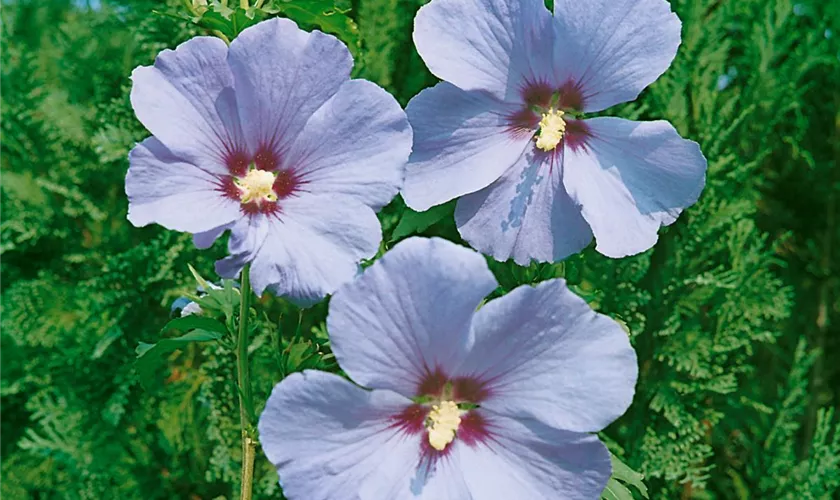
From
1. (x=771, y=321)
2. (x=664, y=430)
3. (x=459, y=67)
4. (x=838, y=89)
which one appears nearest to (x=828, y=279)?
(x=771, y=321)

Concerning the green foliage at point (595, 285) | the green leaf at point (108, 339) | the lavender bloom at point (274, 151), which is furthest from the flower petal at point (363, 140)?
the green leaf at point (108, 339)

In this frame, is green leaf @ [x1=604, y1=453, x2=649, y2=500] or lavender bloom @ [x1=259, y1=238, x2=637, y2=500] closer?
lavender bloom @ [x1=259, y1=238, x2=637, y2=500]

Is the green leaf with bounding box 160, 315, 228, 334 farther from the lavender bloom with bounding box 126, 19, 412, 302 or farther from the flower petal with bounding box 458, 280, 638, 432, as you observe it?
the flower petal with bounding box 458, 280, 638, 432

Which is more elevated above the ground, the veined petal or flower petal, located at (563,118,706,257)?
flower petal, located at (563,118,706,257)

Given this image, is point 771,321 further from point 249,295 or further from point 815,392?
point 249,295

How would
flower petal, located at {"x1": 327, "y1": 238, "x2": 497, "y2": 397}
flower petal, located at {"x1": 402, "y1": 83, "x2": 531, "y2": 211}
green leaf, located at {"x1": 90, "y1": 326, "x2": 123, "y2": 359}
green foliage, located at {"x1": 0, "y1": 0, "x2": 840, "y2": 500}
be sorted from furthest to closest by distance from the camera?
green leaf, located at {"x1": 90, "y1": 326, "x2": 123, "y2": 359} < green foliage, located at {"x1": 0, "y1": 0, "x2": 840, "y2": 500} < flower petal, located at {"x1": 402, "y1": 83, "x2": 531, "y2": 211} < flower petal, located at {"x1": 327, "y1": 238, "x2": 497, "y2": 397}

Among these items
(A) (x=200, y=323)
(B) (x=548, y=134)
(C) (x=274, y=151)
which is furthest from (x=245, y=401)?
(B) (x=548, y=134)

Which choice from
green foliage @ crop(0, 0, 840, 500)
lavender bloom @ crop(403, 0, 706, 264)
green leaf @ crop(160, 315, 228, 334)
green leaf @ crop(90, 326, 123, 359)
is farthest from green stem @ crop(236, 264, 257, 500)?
green leaf @ crop(90, 326, 123, 359)

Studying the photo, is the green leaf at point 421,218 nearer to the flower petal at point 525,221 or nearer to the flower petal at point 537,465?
the flower petal at point 525,221
